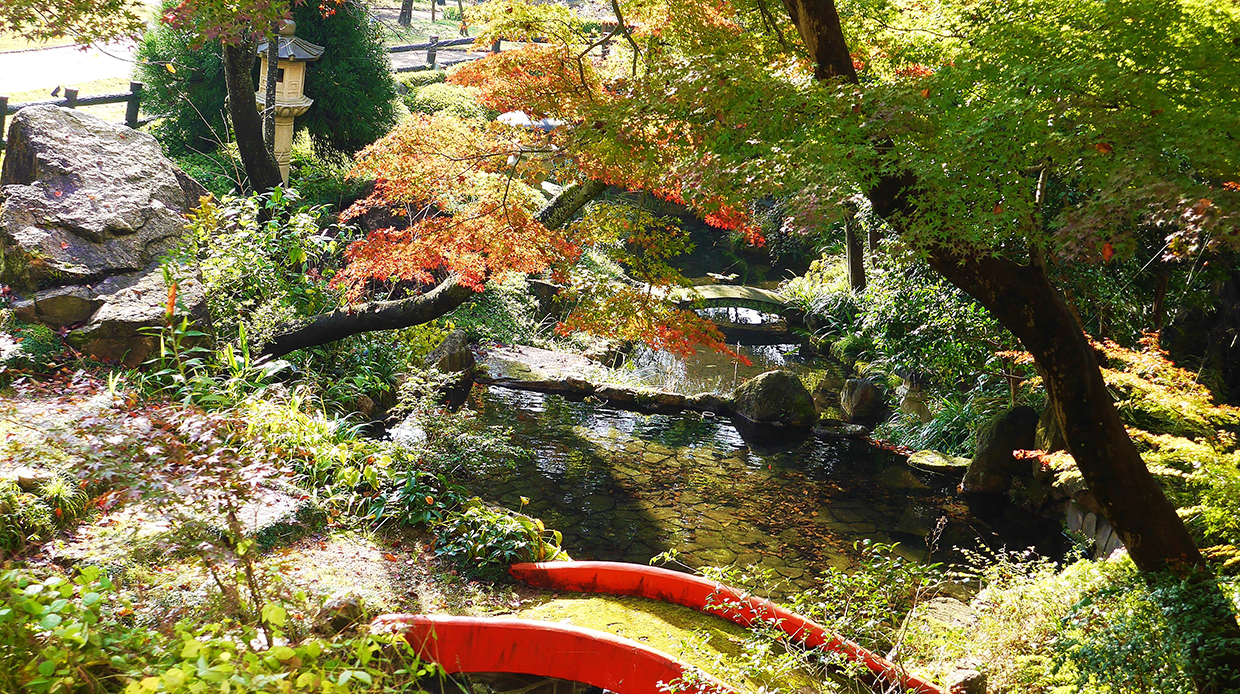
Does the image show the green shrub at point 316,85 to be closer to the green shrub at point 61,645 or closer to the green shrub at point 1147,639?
the green shrub at point 61,645

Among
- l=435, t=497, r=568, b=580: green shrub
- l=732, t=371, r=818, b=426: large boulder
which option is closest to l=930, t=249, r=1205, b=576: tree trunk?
l=435, t=497, r=568, b=580: green shrub

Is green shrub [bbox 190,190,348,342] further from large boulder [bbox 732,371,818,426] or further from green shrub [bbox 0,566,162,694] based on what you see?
large boulder [bbox 732,371,818,426]

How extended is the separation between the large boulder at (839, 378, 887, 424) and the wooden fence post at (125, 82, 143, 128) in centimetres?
1052

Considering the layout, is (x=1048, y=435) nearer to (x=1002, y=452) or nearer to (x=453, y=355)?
(x=1002, y=452)

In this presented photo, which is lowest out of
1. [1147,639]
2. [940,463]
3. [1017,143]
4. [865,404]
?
[940,463]

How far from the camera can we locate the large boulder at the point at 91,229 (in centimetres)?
535

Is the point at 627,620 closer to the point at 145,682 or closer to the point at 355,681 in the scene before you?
the point at 355,681

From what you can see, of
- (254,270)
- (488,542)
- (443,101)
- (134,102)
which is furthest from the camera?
(443,101)

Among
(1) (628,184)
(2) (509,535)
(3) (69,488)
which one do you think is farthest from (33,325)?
(1) (628,184)

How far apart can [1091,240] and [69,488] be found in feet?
15.5

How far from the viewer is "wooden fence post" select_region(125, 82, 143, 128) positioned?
1036 cm

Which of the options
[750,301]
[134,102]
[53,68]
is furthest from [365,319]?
[53,68]

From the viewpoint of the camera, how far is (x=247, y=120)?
7.75 metres

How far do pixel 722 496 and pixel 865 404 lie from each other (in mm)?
3008
